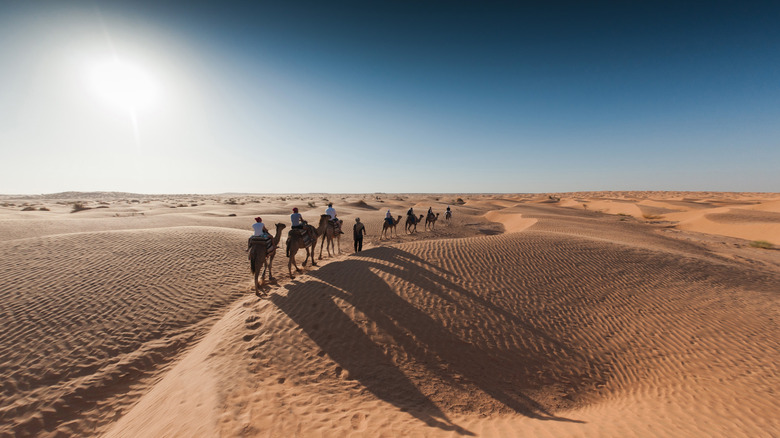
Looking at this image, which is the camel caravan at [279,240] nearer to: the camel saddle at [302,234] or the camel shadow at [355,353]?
the camel saddle at [302,234]

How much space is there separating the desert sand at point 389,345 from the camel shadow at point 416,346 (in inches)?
2.1

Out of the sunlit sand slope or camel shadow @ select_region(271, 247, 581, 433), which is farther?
camel shadow @ select_region(271, 247, 581, 433)

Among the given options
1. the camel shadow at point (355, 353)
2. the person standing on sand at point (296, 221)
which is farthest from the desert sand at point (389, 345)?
the person standing on sand at point (296, 221)

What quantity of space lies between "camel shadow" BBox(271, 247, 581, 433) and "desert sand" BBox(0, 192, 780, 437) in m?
0.05

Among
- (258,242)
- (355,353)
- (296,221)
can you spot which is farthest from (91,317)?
(355,353)

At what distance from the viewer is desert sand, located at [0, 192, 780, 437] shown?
537cm

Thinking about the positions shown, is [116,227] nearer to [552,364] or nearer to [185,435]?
[185,435]

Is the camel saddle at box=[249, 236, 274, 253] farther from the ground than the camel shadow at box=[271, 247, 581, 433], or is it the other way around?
the camel saddle at box=[249, 236, 274, 253]

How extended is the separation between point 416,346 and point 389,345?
30.2 inches

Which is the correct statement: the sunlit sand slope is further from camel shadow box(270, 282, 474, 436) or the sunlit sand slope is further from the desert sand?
camel shadow box(270, 282, 474, 436)

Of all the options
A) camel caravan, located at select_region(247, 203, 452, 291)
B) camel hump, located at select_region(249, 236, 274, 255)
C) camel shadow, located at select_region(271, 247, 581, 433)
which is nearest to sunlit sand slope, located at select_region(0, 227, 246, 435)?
camel caravan, located at select_region(247, 203, 452, 291)

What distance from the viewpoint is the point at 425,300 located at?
9.75 meters

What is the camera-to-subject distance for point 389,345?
7676mm

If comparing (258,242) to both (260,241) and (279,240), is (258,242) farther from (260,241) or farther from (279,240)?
(279,240)
